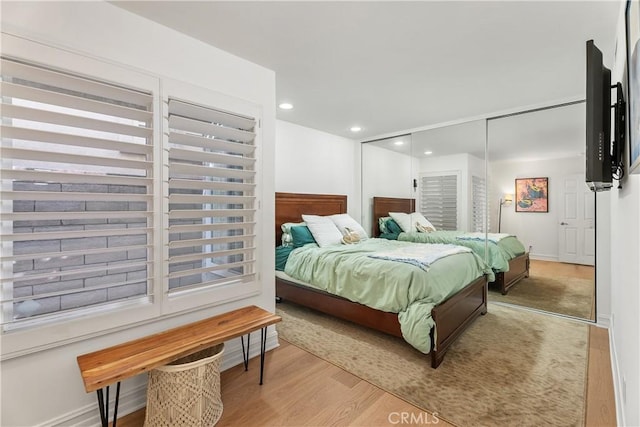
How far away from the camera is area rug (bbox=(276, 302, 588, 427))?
180 cm

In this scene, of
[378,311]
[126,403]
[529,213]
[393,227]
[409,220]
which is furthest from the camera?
[393,227]

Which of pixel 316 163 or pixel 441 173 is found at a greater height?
pixel 316 163

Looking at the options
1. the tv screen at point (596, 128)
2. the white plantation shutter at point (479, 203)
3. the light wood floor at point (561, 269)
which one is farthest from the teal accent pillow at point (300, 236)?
the light wood floor at point (561, 269)

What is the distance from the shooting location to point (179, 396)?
5.16 ft

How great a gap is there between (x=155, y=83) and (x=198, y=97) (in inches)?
11.0

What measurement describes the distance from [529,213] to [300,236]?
120 inches

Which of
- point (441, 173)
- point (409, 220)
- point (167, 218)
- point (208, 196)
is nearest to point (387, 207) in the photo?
point (409, 220)

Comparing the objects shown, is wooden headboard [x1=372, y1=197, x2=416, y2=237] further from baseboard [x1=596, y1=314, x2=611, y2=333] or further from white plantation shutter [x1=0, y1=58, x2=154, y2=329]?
white plantation shutter [x1=0, y1=58, x2=154, y2=329]

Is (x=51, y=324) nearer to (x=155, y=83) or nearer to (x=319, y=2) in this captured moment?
(x=155, y=83)

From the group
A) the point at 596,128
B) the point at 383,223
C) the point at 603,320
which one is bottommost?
the point at 603,320

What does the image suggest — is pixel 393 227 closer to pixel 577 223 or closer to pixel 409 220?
pixel 409 220

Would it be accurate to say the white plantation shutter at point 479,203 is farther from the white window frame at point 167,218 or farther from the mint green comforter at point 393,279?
the white window frame at point 167,218

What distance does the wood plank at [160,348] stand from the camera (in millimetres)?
1392

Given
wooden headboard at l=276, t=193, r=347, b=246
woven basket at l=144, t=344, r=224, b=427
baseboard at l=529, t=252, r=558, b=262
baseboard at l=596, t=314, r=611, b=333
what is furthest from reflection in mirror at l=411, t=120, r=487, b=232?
woven basket at l=144, t=344, r=224, b=427
